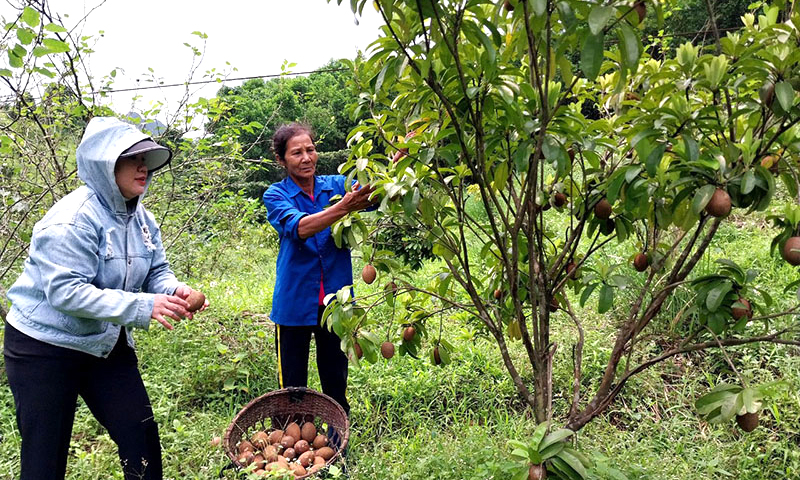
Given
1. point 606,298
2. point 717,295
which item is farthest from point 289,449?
point 717,295

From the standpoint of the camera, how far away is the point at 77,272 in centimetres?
163

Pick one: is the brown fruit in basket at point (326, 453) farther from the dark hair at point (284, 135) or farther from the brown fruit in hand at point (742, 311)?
the brown fruit in hand at point (742, 311)

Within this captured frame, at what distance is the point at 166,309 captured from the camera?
1680 millimetres

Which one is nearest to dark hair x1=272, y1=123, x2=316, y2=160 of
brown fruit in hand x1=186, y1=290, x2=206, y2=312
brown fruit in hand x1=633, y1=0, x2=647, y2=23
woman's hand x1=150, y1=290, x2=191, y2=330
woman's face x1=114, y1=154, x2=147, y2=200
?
woman's face x1=114, y1=154, x2=147, y2=200

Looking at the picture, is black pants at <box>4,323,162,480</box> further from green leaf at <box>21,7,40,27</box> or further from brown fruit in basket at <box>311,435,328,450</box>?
green leaf at <box>21,7,40,27</box>

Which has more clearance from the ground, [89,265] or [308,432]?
[89,265]

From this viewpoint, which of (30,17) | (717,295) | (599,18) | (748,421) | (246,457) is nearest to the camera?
(599,18)

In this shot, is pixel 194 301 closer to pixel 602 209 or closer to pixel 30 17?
pixel 30 17

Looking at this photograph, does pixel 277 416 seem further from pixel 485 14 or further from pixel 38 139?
pixel 38 139

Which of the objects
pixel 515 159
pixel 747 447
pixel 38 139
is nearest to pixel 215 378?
pixel 38 139

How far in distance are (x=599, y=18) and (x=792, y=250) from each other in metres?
0.81

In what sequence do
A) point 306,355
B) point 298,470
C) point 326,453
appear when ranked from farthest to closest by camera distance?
point 306,355 → point 326,453 → point 298,470

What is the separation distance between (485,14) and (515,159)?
370 mm

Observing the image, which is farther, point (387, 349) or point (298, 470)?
point (298, 470)
